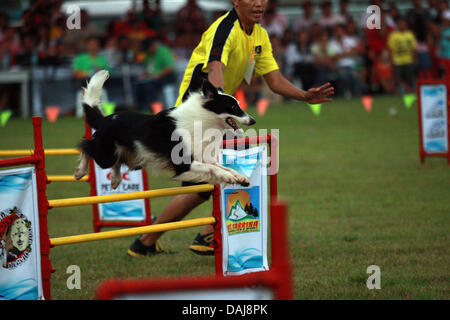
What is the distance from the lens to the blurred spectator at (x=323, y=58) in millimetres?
16531

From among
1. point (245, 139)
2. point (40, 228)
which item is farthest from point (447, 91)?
point (40, 228)

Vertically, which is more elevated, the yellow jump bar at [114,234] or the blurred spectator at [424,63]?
the blurred spectator at [424,63]

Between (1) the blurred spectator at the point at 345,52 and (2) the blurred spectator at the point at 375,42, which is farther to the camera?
(1) the blurred spectator at the point at 345,52

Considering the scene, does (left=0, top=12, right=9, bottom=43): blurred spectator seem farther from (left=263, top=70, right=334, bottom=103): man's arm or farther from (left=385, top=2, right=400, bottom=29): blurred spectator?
(left=263, top=70, right=334, bottom=103): man's arm

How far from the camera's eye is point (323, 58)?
54.3 feet

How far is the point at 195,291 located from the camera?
1949mm

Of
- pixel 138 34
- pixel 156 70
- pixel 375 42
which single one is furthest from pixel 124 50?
pixel 375 42

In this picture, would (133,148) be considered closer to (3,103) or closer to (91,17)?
(3,103)

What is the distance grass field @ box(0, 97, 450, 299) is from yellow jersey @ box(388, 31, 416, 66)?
483 centimetres

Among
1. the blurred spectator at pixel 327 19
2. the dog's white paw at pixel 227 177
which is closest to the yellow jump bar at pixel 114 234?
the dog's white paw at pixel 227 177

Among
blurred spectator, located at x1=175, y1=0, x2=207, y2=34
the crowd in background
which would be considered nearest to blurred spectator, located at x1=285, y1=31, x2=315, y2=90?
the crowd in background

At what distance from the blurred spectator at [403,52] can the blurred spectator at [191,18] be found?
514 centimetres

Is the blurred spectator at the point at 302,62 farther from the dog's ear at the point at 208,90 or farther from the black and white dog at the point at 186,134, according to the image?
the dog's ear at the point at 208,90

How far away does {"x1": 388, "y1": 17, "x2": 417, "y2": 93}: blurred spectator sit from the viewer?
15609mm
